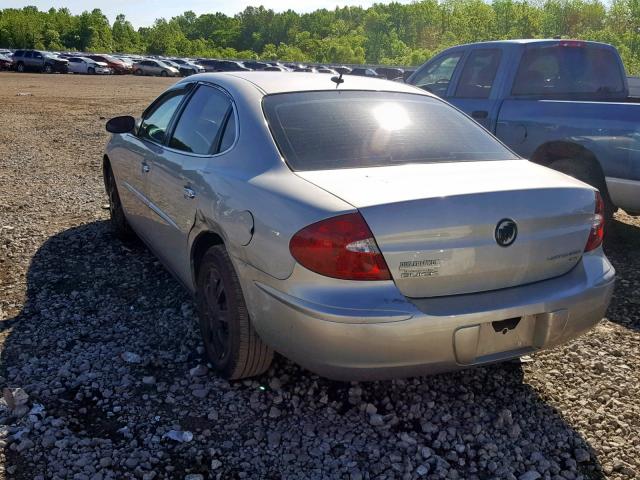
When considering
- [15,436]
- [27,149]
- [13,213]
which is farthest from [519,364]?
[27,149]

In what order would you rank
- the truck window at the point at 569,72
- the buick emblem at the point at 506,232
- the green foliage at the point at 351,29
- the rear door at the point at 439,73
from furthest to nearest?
the green foliage at the point at 351,29 < the rear door at the point at 439,73 < the truck window at the point at 569,72 < the buick emblem at the point at 506,232

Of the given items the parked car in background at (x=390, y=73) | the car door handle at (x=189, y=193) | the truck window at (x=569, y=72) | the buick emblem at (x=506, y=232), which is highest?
the truck window at (x=569, y=72)

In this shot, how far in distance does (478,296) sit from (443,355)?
303 mm

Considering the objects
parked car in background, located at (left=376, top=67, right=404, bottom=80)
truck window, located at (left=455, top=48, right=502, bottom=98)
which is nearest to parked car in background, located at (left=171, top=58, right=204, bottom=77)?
parked car in background, located at (left=376, top=67, right=404, bottom=80)

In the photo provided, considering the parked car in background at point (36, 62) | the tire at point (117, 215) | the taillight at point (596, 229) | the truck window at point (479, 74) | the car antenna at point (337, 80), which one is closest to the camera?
the taillight at point (596, 229)

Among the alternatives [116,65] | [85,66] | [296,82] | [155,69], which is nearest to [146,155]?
[296,82]

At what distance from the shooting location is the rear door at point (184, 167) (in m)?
3.54

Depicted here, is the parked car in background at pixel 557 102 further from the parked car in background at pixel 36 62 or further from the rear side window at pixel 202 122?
the parked car in background at pixel 36 62

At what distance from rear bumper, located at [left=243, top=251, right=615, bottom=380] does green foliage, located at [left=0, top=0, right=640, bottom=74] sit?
68.5 metres

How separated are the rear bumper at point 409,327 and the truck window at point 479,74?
14.0 ft

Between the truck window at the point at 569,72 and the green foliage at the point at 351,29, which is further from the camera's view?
the green foliage at the point at 351,29

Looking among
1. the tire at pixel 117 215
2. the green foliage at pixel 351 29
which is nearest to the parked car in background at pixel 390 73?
the tire at pixel 117 215

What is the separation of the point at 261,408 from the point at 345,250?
106 cm

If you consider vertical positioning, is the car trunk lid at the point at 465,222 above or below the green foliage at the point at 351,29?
below
